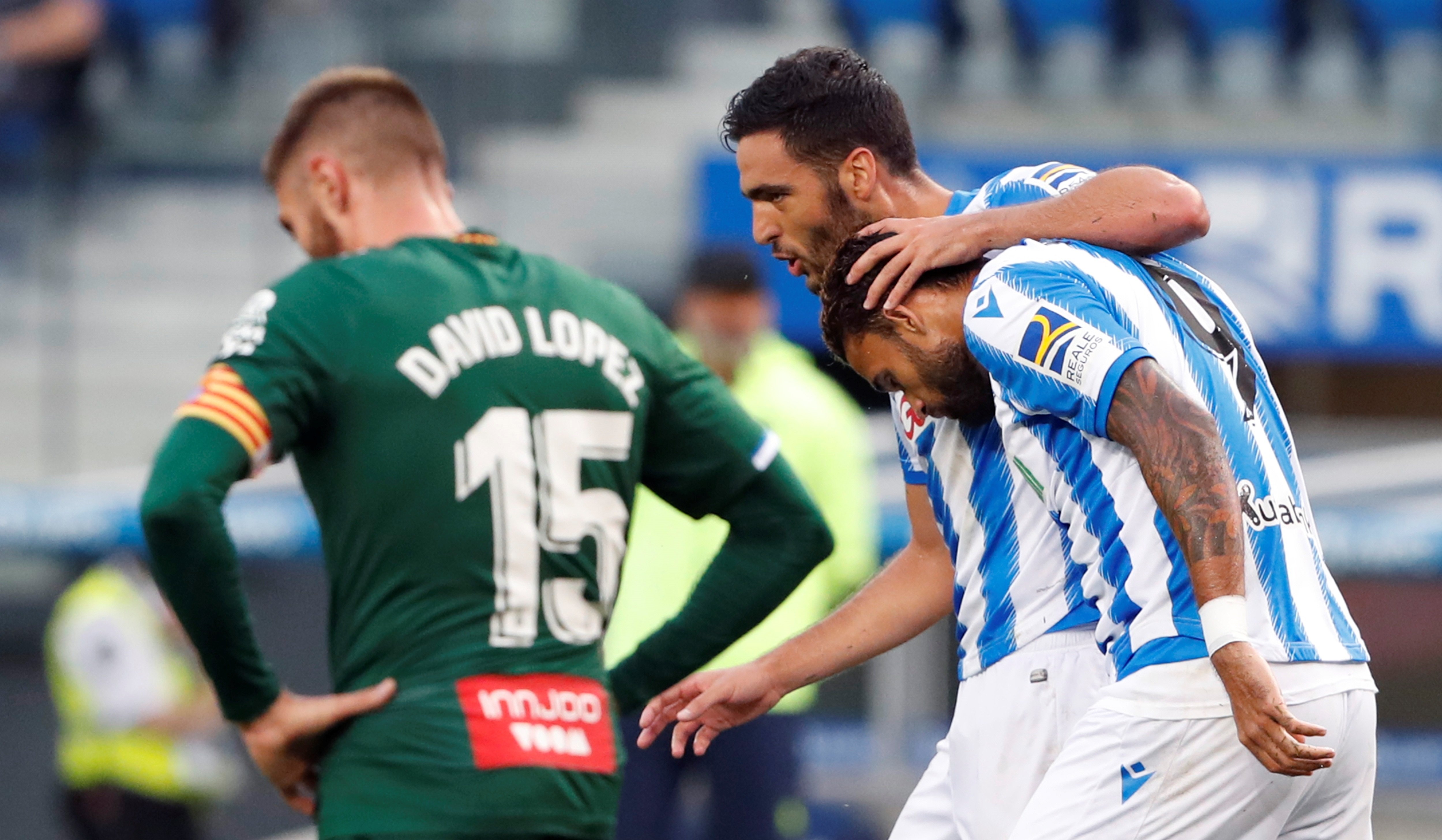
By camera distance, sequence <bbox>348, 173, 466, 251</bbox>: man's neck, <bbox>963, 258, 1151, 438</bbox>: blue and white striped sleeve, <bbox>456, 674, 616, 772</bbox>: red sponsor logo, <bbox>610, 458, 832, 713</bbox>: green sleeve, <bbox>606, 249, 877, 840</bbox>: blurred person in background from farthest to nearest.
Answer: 1. <bbox>606, 249, 877, 840</bbox>: blurred person in background
2. <bbox>610, 458, 832, 713</bbox>: green sleeve
3. <bbox>348, 173, 466, 251</bbox>: man's neck
4. <bbox>456, 674, 616, 772</bbox>: red sponsor logo
5. <bbox>963, 258, 1151, 438</bbox>: blue and white striped sleeve

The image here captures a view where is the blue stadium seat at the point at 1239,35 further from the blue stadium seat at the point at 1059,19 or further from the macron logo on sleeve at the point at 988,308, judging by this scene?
the macron logo on sleeve at the point at 988,308

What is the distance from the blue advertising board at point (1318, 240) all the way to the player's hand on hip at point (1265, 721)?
764 cm

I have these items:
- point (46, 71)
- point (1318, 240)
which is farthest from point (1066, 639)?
point (46, 71)

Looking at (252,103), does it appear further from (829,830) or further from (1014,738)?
(1014,738)

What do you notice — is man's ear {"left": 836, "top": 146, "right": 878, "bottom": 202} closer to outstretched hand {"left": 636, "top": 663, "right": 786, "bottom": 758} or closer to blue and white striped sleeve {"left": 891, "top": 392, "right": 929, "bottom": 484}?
blue and white striped sleeve {"left": 891, "top": 392, "right": 929, "bottom": 484}

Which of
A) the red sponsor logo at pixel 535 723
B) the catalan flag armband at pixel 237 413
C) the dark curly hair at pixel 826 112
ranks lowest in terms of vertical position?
the red sponsor logo at pixel 535 723

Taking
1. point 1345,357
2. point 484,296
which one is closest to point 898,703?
point 1345,357

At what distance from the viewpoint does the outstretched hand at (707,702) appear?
3145mm

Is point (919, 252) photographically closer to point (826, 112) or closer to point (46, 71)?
point (826, 112)

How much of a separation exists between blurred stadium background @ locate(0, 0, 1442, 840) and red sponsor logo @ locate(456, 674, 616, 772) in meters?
4.89

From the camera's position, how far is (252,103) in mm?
10969

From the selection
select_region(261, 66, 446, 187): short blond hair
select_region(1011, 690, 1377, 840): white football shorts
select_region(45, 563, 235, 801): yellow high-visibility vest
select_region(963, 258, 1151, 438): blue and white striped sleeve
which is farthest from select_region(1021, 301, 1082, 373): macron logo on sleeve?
select_region(45, 563, 235, 801): yellow high-visibility vest

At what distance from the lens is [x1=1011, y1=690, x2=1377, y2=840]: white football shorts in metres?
2.55

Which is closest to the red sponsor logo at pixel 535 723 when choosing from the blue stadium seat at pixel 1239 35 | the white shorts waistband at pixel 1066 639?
the white shorts waistband at pixel 1066 639
